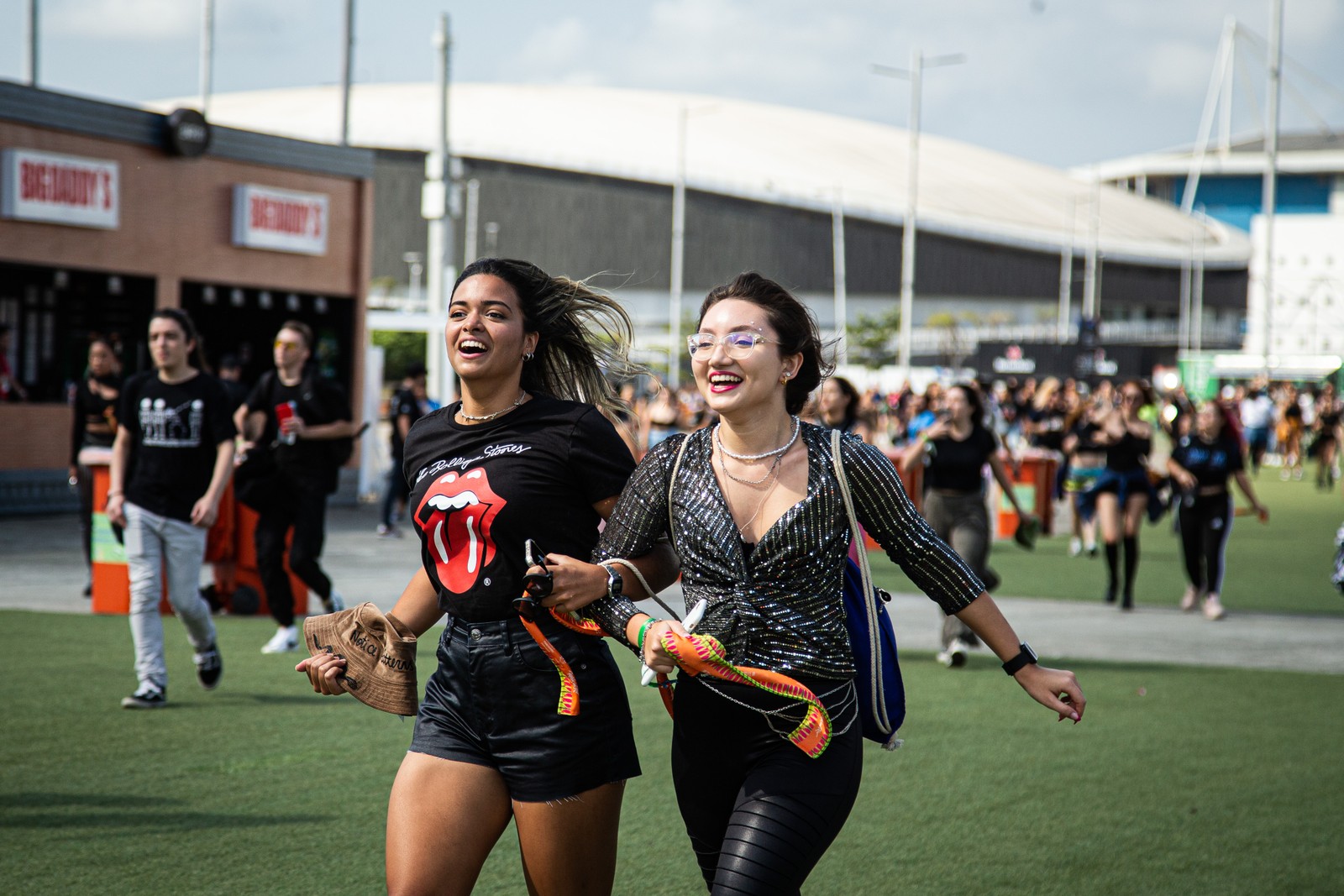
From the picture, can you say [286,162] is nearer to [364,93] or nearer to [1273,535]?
[1273,535]

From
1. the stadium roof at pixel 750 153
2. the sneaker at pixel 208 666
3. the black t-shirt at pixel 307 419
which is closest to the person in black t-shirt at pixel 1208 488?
the black t-shirt at pixel 307 419

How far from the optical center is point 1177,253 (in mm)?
112812

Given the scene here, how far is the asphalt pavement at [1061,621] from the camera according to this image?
10.6 meters

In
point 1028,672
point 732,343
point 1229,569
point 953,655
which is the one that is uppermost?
point 732,343

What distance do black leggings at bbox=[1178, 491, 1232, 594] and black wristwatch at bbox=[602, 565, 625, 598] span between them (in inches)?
411

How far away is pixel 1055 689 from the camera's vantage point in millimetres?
3389

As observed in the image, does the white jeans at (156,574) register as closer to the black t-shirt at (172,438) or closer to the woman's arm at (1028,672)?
the black t-shirt at (172,438)

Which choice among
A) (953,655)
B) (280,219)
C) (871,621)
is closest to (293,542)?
(953,655)

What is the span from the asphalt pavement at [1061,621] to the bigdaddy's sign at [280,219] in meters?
6.87

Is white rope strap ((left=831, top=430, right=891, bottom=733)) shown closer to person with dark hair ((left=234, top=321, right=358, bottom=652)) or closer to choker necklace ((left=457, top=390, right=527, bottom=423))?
choker necklace ((left=457, top=390, right=527, bottom=423))

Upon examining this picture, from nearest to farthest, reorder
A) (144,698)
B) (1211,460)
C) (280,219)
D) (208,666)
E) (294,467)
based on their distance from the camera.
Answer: (144,698), (208,666), (294,467), (1211,460), (280,219)

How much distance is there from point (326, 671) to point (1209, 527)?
34.8ft

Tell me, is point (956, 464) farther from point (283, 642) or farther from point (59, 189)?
point (59, 189)

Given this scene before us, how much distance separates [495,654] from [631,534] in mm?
418
